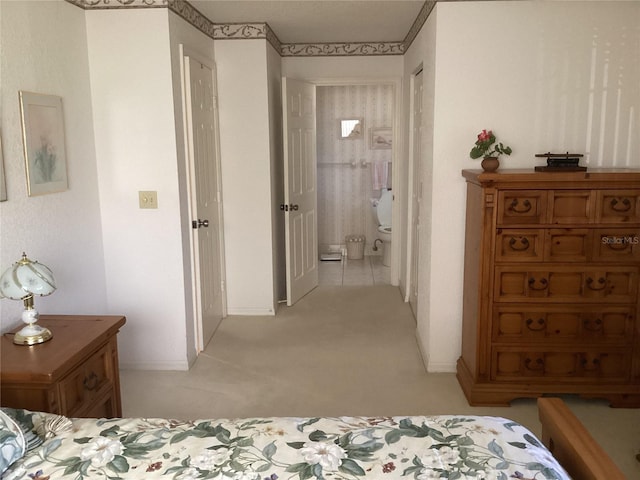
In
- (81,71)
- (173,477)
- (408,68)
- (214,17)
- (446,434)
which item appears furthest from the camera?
(408,68)

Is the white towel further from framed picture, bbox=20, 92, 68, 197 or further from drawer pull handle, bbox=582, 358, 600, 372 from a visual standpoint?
framed picture, bbox=20, 92, 68, 197

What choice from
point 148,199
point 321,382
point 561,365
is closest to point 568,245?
point 561,365

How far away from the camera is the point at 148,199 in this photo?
3525mm

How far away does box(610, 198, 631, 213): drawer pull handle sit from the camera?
2.92 meters

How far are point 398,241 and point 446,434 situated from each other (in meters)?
4.03

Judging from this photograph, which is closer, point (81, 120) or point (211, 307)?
point (81, 120)

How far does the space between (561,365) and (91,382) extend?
240cm

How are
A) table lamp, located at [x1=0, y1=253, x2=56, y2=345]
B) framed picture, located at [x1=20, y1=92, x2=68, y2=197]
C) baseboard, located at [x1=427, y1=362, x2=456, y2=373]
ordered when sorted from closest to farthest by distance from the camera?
table lamp, located at [x1=0, y1=253, x2=56, y2=345] < framed picture, located at [x1=20, y1=92, x2=68, y2=197] < baseboard, located at [x1=427, y1=362, x2=456, y2=373]

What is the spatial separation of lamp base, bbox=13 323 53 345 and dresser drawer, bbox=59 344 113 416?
8.3 inches

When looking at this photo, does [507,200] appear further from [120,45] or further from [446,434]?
[120,45]

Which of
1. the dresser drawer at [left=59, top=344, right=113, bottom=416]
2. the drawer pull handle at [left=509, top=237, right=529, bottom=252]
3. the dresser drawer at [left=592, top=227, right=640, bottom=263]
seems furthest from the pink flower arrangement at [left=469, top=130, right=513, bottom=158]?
the dresser drawer at [left=59, top=344, right=113, bottom=416]

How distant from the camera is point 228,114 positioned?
4.51 m

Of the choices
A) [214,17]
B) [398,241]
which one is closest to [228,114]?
[214,17]

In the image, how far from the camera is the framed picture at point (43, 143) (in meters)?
2.69
